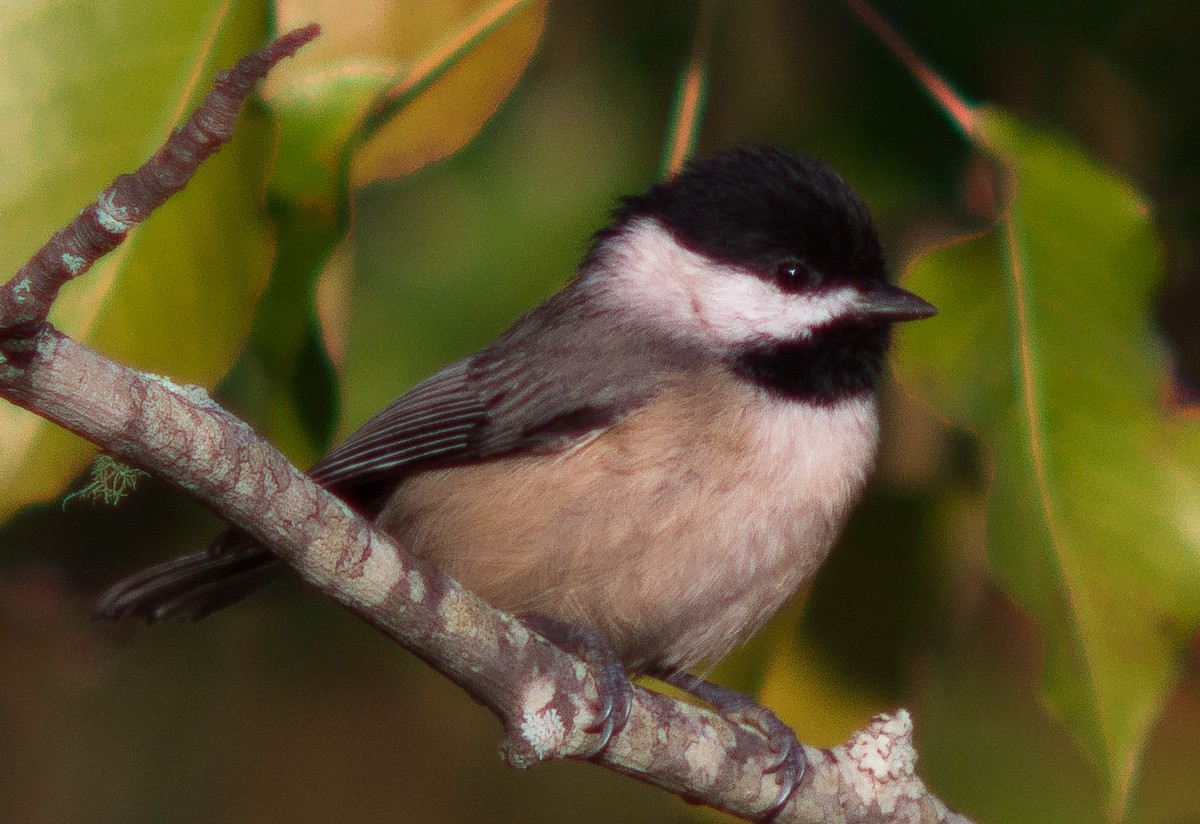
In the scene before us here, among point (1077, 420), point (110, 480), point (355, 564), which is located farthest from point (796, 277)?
point (110, 480)

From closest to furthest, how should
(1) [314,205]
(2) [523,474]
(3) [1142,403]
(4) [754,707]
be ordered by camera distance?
1. (1) [314,205]
2. (3) [1142,403]
3. (2) [523,474]
4. (4) [754,707]

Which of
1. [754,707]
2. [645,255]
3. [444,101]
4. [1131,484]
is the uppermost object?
[444,101]

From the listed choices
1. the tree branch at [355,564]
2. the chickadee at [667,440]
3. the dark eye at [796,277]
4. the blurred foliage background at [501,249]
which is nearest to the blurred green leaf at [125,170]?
the blurred foliage background at [501,249]

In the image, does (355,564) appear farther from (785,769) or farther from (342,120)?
(785,769)

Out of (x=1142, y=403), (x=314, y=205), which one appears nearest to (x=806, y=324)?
(x=1142, y=403)

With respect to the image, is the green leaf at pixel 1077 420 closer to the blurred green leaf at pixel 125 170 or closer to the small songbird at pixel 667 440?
the small songbird at pixel 667 440

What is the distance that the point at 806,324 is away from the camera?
1.42 meters

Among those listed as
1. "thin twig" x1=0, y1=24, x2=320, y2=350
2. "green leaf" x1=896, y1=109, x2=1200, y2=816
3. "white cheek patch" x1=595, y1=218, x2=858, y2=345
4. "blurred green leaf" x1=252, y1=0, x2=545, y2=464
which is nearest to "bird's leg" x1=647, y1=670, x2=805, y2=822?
"green leaf" x1=896, y1=109, x2=1200, y2=816

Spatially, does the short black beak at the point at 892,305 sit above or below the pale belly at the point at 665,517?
above

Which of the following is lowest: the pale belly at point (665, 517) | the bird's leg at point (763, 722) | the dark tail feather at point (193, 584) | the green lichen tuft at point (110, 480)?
the bird's leg at point (763, 722)

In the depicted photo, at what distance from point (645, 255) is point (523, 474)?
12.9 inches

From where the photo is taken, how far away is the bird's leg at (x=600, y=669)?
121cm

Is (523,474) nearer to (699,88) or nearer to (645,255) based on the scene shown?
(645,255)

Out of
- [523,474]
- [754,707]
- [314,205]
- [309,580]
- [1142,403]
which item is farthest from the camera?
[754,707]
